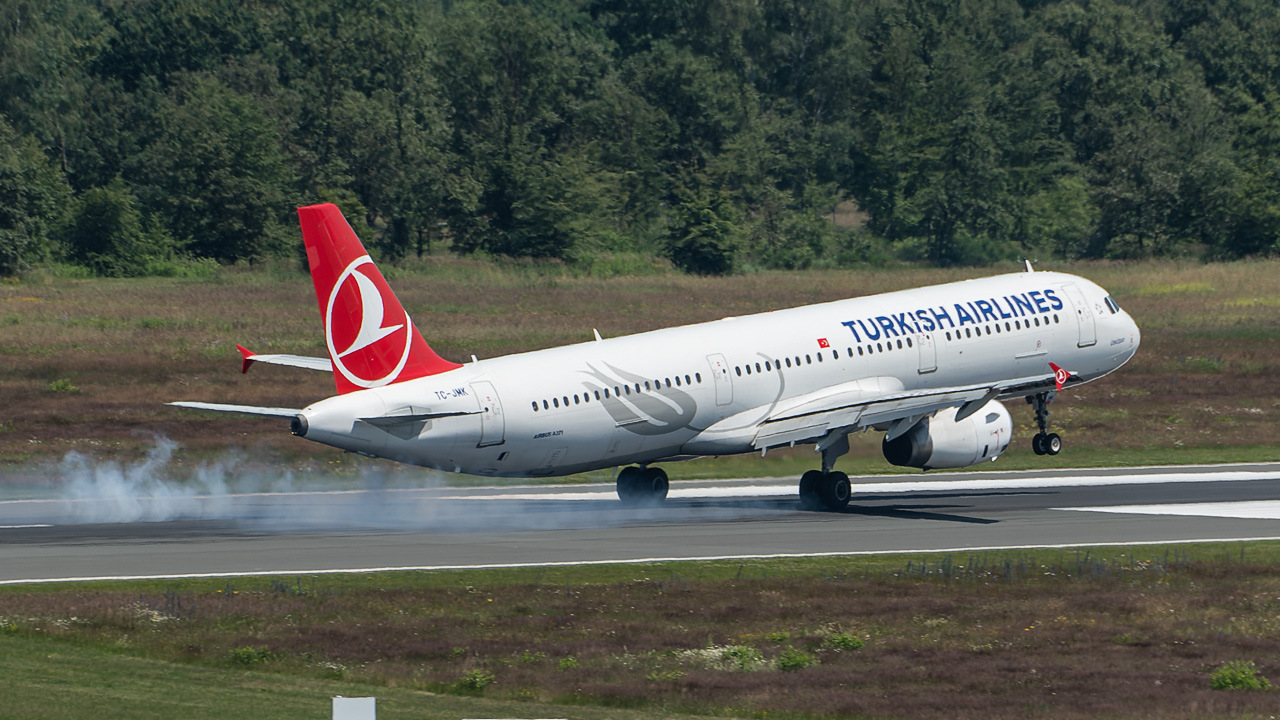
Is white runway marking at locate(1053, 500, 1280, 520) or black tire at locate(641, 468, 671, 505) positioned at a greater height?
black tire at locate(641, 468, 671, 505)

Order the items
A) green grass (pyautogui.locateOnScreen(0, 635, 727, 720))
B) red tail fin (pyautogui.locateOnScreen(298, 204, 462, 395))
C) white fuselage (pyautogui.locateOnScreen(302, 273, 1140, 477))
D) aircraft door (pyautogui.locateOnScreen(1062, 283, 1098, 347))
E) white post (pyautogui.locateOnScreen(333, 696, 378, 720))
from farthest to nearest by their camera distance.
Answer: aircraft door (pyautogui.locateOnScreen(1062, 283, 1098, 347)) → white fuselage (pyautogui.locateOnScreen(302, 273, 1140, 477)) → red tail fin (pyautogui.locateOnScreen(298, 204, 462, 395)) → green grass (pyautogui.locateOnScreen(0, 635, 727, 720)) → white post (pyautogui.locateOnScreen(333, 696, 378, 720))

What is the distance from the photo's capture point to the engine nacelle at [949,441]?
4628 cm

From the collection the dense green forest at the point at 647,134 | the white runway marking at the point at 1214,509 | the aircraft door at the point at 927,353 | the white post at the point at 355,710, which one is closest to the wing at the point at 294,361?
the aircraft door at the point at 927,353

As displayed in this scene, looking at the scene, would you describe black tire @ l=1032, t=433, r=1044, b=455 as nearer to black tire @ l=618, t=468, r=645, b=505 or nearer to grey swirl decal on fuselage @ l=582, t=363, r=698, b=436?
grey swirl decal on fuselage @ l=582, t=363, r=698, b=436

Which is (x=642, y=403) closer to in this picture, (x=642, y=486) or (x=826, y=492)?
(x=642, y=486)

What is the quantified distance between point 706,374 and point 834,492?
5.19 meters

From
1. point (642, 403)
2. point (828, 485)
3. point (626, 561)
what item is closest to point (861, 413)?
point (828, 485)

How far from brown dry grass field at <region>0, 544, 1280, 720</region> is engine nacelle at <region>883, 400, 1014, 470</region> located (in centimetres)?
891

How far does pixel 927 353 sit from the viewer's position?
161 ft

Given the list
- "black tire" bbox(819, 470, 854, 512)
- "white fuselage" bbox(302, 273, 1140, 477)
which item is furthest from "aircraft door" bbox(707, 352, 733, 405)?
"black tire" bbox(819, 470, 854, 512)

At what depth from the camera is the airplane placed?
40156 millimetres

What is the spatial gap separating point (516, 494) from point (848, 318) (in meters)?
11.9

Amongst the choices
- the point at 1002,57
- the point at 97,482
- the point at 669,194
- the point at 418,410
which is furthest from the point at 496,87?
the point at 418,410

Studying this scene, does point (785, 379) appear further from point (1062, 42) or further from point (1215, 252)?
point (1062, 42)
